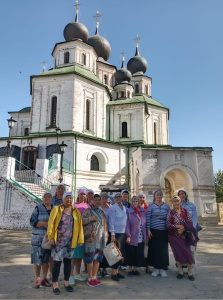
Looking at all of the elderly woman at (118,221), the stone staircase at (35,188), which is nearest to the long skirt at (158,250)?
the elderly woman at (118,221)

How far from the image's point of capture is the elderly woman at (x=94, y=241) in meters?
4.53

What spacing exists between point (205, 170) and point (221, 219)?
7.52 metres

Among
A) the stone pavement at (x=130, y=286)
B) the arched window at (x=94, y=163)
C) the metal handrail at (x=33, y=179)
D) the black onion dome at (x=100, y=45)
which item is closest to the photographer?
the stone pavement at (x=130, y=286)

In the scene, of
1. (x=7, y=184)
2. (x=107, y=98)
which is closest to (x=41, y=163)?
(x=7, y=184)

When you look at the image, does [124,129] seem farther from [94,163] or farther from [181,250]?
[181,250]

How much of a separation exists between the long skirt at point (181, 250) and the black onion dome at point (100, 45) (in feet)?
104

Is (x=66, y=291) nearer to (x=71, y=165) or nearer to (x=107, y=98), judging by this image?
(x=71, y=165)

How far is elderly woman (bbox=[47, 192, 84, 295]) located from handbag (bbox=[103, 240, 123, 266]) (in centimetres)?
80

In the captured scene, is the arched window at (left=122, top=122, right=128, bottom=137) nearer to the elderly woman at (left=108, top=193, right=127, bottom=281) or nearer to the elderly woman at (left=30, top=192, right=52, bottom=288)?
the elderly woman at (left=108, top=193, right=127, bottom=281)

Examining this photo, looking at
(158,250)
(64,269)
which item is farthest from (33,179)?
(64,269)

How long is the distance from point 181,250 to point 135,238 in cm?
100

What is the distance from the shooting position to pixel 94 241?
4645 millimetres

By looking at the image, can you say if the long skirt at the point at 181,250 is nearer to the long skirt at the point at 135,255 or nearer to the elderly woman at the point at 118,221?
the long skirt at the point at 135,255

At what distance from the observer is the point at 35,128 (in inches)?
917
